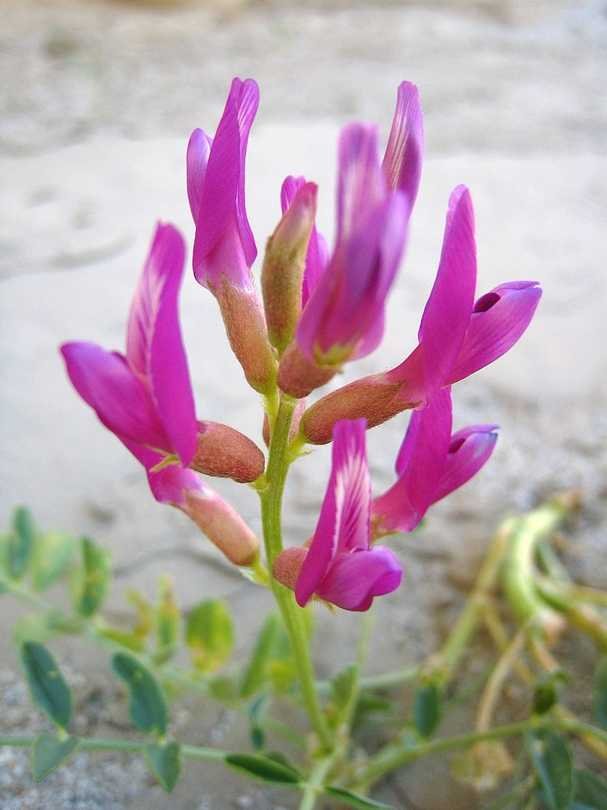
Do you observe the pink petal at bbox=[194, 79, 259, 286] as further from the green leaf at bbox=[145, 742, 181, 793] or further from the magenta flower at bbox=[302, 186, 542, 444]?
the green leaf at bbox=[145, 742, 181, 793]

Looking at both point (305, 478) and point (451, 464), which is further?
point (305, 478)

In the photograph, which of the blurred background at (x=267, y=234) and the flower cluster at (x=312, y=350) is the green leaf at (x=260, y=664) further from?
the flower cluster at (x=312, y=350)

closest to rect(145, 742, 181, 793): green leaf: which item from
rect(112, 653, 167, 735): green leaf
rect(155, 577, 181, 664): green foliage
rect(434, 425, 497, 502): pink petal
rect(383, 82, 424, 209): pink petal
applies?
rect(112, 653, 167, 735): green leaf

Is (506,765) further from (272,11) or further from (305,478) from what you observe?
(272,11)

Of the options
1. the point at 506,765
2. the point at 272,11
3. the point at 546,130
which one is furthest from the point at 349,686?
the point at 272,11

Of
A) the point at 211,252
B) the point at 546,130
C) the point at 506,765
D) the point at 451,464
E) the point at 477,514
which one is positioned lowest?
the point at 506,765

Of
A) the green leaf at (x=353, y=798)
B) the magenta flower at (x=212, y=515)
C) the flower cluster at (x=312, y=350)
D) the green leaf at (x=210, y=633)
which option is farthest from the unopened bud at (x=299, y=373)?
the green leaf at (x=210, y=633)
